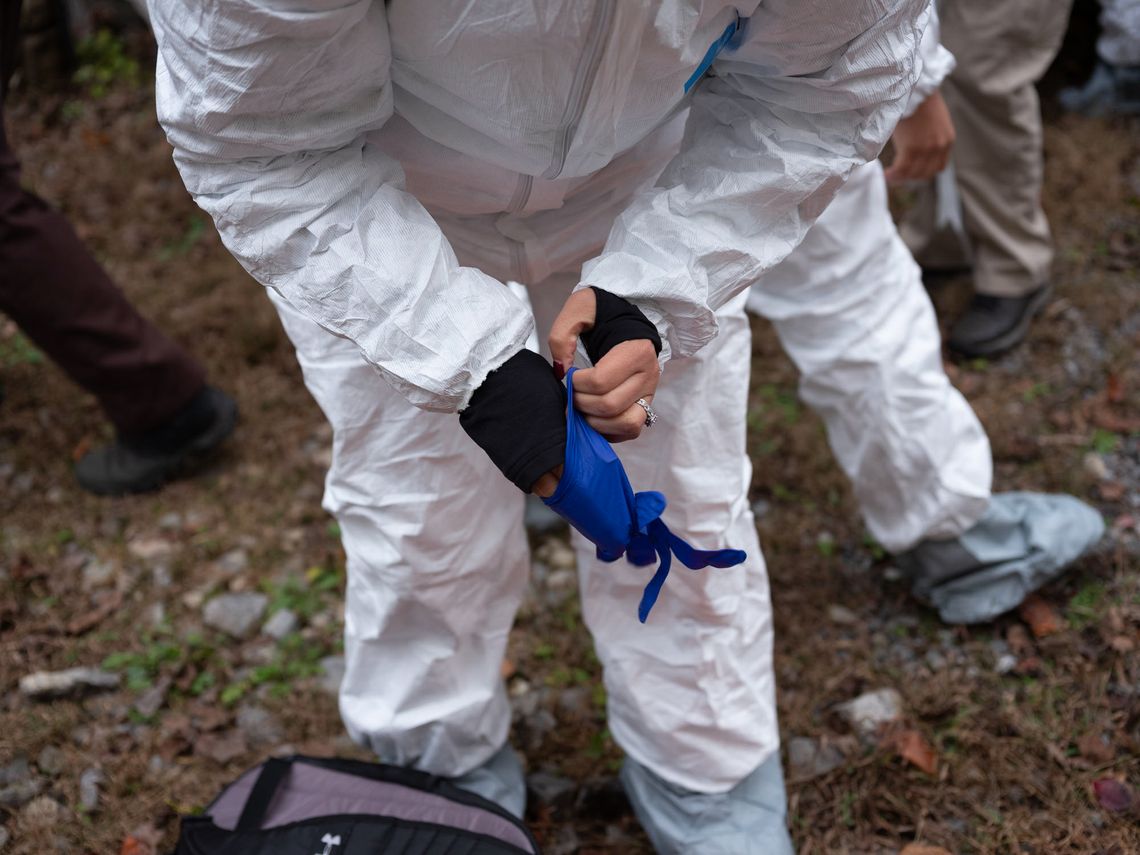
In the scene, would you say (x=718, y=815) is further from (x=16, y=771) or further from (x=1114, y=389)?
(x=1114, y=389)

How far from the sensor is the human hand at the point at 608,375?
106 cm

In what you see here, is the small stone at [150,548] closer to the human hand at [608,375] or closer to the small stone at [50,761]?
the small stone at [50,761]

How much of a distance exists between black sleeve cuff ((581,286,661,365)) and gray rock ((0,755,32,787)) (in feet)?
4.68

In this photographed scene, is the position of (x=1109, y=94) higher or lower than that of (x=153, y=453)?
higher

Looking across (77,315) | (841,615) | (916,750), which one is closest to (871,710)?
(916,750)

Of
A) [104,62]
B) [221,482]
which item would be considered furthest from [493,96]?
[104,62]

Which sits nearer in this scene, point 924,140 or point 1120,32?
point 924,140

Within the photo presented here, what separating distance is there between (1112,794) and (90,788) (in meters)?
1.70

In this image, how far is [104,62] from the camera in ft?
14.0

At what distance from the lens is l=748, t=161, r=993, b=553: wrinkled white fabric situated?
69.4 inches

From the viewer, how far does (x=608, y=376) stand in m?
1.05

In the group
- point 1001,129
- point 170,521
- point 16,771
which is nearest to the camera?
point 16,771

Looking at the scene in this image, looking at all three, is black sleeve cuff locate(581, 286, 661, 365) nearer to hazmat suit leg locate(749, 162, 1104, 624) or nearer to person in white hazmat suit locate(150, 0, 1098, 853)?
person in white hazmat suit locate(150, 0, 1098, 853)

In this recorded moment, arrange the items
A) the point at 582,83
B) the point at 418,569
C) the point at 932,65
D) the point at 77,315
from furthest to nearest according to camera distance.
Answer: the point at 77,315 < the point at 932,65 < the point at 418,569 < the point at 582,83
